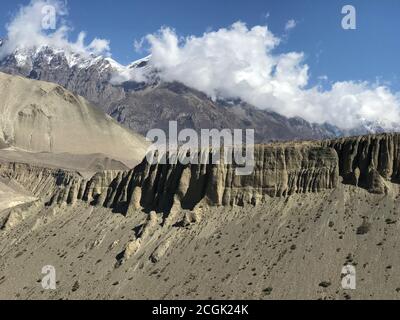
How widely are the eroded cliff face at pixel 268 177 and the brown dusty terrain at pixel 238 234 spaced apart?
123 millimetres

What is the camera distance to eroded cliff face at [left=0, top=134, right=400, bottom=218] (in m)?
63.8

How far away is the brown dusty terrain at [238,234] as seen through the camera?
56375 millimetres

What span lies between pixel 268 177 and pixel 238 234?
7.66m

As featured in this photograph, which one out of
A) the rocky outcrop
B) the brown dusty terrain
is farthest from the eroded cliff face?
the brown dusty terrain

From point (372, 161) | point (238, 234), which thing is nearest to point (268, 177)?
point (238, 234)

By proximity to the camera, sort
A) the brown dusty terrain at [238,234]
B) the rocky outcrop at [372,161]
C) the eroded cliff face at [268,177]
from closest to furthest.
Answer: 1. the brown dusty terrain at [238,234]
2. the rocky outcrop at [372,161]
3. the eroded cliff face at [268,177]

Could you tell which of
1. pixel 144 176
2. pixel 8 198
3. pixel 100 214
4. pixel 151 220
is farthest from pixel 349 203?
pixel 8 198

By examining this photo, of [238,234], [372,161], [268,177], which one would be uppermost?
[372,161]

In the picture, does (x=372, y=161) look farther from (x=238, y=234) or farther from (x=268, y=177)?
(x=238, y=234)

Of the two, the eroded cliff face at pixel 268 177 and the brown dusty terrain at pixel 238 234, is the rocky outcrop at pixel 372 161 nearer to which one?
the eroded cliff face at pixel 268 177

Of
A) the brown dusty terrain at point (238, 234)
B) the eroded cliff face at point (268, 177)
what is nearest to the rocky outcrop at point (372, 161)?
the eroded cliff face at point (268, 177)

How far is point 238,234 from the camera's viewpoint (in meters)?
65.3

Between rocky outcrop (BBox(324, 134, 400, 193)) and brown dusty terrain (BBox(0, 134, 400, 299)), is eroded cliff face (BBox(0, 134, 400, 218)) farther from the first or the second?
brown dusty terrain (BBox(0, 134, 400, 299))
